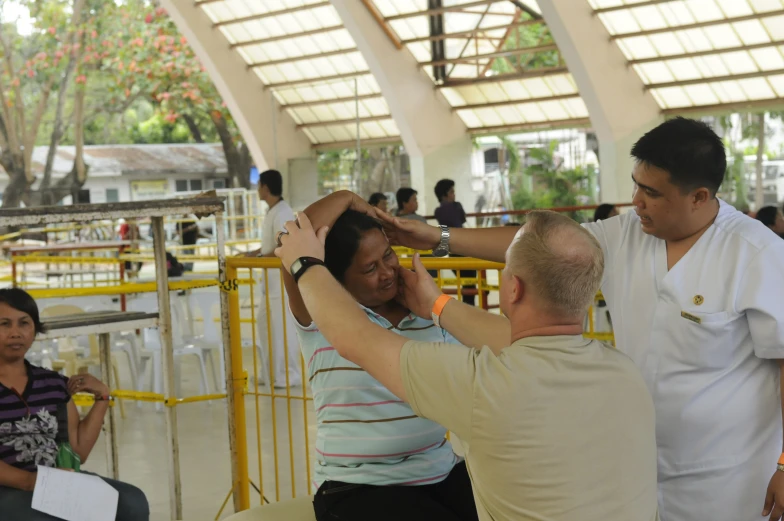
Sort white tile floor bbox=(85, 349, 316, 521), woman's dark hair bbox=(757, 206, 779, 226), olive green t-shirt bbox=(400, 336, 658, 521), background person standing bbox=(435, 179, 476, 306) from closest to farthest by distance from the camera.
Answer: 1. olive green t-shirt bbox=(400, 336, 658, 521)
2. white tile floor bbox=(85, 349, 316, 521)
3. woman's dark hair bbox=(757, 206, 779, 226)
4. background person standing bbox=(435, 179, 476, 306)

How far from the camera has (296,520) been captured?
2.62m

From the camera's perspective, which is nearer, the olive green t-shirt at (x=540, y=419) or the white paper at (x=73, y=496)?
the olive green t-shirt at (x=540, y=419)

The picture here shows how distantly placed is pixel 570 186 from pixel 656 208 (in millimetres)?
19847

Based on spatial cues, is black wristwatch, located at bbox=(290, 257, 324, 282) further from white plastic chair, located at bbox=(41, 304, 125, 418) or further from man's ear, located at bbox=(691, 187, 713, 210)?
white plastic chair, located at bbox=(41, 304, 125, 418)

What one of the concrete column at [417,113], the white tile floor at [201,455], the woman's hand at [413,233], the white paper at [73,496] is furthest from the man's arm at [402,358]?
the concrete column at [417,113]

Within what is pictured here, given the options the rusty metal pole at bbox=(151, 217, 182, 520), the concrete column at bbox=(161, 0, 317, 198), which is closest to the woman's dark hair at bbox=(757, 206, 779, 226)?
the rusty metal pole at bbox=(151, 217, 182, 520)

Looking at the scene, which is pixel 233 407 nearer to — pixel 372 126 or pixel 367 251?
pixel 367 251

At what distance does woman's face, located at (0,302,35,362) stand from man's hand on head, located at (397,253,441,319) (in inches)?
56.9

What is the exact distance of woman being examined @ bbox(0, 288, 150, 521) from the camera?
3.10 metres

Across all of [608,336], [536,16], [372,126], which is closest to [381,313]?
[608,336]

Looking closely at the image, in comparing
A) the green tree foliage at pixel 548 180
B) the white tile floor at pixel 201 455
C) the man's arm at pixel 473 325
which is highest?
the green tree foliage at pixel 548 180

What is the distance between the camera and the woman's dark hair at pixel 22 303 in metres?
3.25

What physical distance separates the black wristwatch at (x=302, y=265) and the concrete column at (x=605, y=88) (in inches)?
546

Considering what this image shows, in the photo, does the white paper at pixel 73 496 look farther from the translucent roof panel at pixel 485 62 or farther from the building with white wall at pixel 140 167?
the building with white wall at pixel 140 167
